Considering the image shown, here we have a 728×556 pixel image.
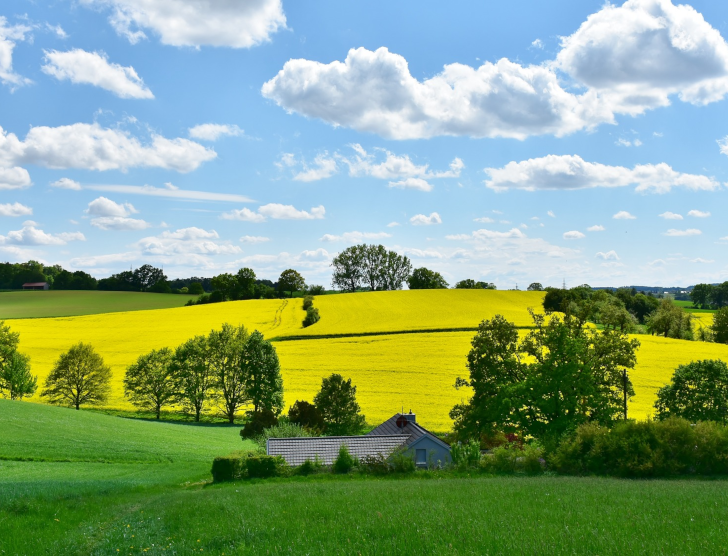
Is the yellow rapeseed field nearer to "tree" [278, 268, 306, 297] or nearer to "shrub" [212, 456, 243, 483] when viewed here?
"tree" [278, 268, 306, 297]

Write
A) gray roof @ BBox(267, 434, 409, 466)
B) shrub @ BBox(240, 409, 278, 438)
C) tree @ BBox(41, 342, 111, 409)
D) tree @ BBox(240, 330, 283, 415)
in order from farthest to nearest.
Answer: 1. tree @ BBox(41, 342, 111, 409)
2. tree @ BBox(240, 330, 283, 415)
3. shrub @ BBox(240, 409, 278, 438)
4. gray roof @ BBox(267, 434, 409, 466)

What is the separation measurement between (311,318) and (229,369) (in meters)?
37.1

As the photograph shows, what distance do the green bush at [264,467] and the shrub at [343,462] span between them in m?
2.33

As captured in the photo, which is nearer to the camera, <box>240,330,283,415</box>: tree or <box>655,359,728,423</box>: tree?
<box>655,359,728,423</box>: tree

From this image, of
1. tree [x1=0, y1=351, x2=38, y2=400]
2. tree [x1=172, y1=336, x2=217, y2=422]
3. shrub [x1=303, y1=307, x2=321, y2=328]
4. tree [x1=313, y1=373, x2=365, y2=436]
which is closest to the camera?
tree [x1=313, y1=373, x2=365, y2=436]

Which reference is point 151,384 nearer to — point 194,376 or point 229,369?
point 194,376

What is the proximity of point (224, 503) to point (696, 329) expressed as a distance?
103 m

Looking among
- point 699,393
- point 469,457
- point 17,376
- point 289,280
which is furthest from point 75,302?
point 699,393

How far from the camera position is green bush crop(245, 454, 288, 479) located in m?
27.3

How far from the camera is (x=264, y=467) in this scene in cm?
2747

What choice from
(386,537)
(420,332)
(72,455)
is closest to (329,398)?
(72,455)

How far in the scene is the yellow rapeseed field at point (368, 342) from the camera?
56.3 metres

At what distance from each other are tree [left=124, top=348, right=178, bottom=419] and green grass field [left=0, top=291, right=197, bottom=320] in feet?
170

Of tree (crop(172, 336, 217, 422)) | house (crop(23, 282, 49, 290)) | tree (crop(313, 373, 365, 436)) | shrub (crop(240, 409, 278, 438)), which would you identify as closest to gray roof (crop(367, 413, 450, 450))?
tree (crop(313, 373, 365, 436))
